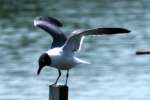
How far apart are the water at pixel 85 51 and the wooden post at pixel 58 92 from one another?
623 centimetres

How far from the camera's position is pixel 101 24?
20.8 meters

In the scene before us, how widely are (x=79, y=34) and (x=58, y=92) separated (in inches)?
34.5

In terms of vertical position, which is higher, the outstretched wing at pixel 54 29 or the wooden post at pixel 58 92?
the outstretched wing at pixel 54 29

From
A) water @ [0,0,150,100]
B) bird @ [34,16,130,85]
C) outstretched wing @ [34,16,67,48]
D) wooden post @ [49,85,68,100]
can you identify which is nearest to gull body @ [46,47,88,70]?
bird @ [34,16,130,85]

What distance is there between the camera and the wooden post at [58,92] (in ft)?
19.6

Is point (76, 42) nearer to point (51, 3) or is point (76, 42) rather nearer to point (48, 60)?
point (48, 60)

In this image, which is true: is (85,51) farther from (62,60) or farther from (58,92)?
(58,92)

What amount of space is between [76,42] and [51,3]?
18980 millimetres

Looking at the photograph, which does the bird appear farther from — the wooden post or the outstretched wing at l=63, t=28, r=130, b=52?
the wooden post

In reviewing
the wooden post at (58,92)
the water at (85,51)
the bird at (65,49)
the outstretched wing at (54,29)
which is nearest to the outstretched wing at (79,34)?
the bird at (65,49)

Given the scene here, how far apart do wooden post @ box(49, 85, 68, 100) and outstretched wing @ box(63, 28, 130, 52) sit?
28.5 inches

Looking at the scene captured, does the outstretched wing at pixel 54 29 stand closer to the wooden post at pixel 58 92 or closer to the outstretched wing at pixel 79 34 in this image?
the outstretched wing at pixel 79 34

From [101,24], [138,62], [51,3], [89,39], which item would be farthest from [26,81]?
[51,3]

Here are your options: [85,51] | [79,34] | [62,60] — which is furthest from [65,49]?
[85,51]
